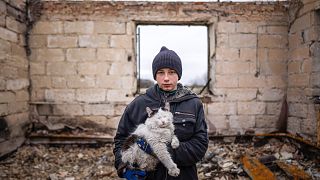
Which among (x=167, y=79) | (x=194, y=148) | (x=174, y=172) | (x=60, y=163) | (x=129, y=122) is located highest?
(x=167, y=79)

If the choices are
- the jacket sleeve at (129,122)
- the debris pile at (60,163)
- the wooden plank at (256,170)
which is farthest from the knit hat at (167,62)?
the debris pile at (60,163)

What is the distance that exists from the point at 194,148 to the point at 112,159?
358cm

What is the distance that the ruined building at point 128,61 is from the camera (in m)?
5.61

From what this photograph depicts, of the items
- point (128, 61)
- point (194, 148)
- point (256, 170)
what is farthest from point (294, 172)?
point (128, 61)

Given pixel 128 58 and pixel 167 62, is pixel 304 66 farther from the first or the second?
pixel 167 62

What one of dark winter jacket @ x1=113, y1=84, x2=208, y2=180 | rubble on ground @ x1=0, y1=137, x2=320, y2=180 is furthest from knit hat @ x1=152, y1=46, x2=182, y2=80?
rubble on ground @ x1=0, y1=137, x2=320, y2=180

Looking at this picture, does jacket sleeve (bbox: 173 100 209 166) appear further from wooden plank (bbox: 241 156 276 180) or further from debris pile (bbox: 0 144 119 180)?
debris pile (bbox: 0 144 119 180)

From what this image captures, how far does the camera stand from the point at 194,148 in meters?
1.79

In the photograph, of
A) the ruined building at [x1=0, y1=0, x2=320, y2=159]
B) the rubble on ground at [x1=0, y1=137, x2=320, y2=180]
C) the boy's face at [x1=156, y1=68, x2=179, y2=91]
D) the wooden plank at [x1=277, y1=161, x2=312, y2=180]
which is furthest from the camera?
the ruined building at [x1=0, y1=0, x2=320, y2=159]

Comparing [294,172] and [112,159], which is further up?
[294,172]

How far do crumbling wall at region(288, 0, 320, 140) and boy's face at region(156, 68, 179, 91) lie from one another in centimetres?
391

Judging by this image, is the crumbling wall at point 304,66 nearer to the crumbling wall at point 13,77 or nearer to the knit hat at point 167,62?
A: the knit hat at point 167,62

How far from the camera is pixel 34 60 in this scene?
223 inches

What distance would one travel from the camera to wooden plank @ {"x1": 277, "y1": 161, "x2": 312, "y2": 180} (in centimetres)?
377
